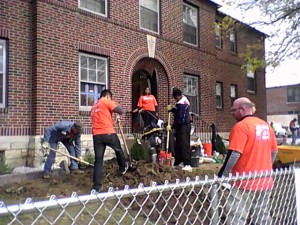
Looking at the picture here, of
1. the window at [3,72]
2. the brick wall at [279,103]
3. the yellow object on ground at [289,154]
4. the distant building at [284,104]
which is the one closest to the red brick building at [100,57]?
the window at [3,72]

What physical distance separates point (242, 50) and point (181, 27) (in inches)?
250

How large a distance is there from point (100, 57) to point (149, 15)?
3.21 meters

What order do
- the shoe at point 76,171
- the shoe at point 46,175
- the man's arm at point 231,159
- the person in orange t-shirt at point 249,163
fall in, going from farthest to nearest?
the shoe at point 76,171, the shoe at point 46,175, the man's arm at point 231,159, the person in orange t-shirt at point 249,163

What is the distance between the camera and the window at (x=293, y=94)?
49.2 meters

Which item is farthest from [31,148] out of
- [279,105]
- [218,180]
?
[279,105]

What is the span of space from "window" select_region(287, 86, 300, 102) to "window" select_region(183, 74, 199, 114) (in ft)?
124

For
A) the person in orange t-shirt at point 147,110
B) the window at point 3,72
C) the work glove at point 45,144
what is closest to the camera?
the work glove at point 45,144

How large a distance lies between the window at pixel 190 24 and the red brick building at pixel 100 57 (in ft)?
0.14

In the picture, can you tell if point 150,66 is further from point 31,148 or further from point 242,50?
point 242,50

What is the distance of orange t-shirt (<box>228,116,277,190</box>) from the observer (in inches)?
124

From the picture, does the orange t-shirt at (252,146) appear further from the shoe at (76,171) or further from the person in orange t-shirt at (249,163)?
the shoe at (76,171)

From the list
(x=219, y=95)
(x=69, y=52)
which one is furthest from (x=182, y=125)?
(x=219, y=95)

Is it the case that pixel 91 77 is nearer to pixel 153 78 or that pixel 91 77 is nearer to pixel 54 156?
pixel 153 78

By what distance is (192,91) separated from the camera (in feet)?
50.4
